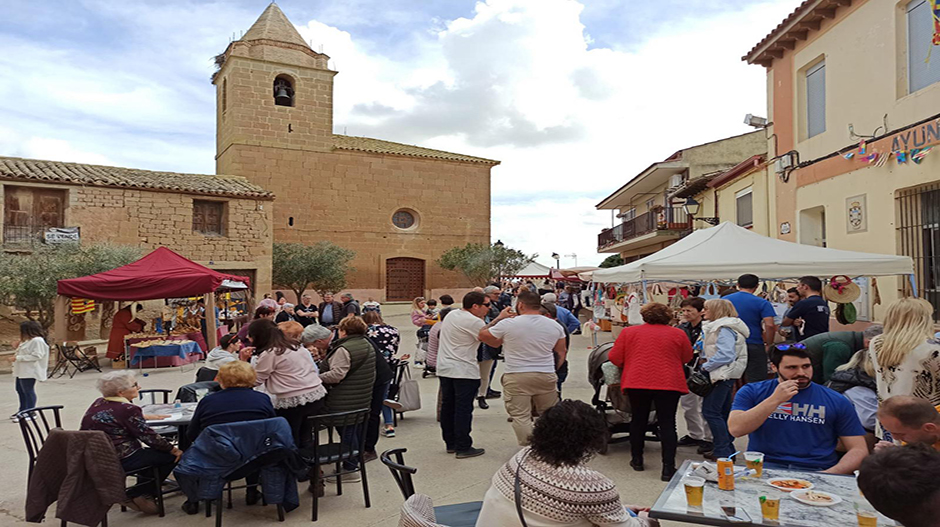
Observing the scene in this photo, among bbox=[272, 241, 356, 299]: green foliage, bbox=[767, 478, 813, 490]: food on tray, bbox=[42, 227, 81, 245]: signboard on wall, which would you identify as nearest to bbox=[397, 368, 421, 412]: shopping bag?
bbox=[767, 478, 813, 490]: food on tray

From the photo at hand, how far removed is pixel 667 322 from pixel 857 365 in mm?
1359

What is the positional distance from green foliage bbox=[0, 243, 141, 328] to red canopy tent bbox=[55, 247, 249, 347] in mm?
1948

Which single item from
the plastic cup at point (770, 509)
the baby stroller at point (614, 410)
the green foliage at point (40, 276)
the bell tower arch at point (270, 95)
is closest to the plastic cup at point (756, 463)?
the plastic cup at point (770, 509)

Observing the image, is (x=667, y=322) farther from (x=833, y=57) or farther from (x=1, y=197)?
(x=1, y=197)

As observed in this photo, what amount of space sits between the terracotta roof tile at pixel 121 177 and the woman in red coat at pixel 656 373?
19.0m

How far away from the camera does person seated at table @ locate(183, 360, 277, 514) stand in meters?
4.12

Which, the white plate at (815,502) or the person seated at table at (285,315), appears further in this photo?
the person seated at table at (285,315)

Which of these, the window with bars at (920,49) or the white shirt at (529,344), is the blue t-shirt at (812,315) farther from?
the window with bars at (920,49)

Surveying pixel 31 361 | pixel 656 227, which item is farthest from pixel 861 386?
pixel 656 227

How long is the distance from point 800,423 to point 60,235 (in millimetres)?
20662

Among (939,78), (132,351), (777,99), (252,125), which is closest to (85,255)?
(132,351)

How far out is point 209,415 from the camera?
4.12m

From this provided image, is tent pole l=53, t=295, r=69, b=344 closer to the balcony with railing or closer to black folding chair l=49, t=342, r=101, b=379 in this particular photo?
black folding chair l=49, t=342, r=101, b=379

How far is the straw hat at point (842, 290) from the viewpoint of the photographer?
8266mm
